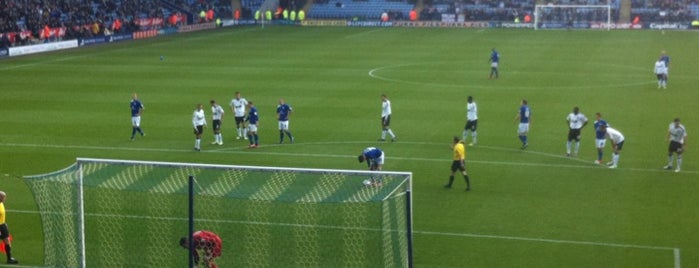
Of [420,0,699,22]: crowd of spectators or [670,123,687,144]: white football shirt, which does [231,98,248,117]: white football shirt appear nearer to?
[670,123,687,144]: white football shirt

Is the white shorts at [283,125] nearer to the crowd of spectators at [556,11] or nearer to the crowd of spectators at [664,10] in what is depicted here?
the crowd of spectators at [556,11]

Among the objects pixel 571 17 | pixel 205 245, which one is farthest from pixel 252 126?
pixel 571 17

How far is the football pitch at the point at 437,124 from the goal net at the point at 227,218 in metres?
0.93

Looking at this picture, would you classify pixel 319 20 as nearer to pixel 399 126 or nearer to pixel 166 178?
pixel 399 126

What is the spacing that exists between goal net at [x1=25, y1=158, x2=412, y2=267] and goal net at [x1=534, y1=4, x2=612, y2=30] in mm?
55997

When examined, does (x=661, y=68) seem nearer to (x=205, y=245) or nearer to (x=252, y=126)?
(x=252, y=126)

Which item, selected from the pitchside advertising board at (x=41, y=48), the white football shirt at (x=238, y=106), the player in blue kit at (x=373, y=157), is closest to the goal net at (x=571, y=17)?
the pitchside advertising board at (x=41, y=48)

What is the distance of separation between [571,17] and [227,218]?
2379 inches

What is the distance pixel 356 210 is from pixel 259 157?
783 centimetres

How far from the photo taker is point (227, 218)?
22.6 metres

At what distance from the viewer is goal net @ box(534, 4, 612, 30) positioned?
77312mm

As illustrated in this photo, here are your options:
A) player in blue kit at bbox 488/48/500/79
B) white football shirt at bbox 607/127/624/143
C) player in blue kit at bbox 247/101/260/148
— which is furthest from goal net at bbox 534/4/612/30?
white football shirt at bbox 607/127/624/143

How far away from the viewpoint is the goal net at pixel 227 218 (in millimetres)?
19422

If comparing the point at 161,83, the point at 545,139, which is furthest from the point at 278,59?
the point at 545,139
